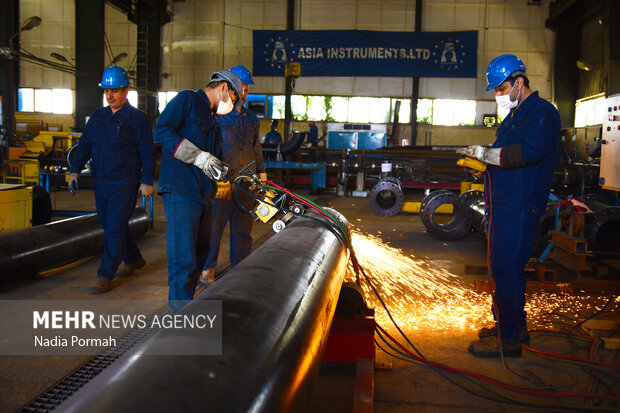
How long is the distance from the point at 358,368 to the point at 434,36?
17202mm

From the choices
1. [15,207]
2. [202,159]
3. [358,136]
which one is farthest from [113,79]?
[358,136]

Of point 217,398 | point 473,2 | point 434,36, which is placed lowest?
point 217,398

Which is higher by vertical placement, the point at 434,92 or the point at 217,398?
the point at 434,92

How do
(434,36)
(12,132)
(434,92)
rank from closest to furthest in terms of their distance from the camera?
(12,132), (434,36), (434,92)

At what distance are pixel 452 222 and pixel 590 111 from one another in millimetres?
13434

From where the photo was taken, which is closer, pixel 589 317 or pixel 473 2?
pixel 589 317

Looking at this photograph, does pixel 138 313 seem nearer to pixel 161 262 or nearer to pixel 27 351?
pixel 27 351

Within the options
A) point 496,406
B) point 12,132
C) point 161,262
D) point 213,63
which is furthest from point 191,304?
point 213,63

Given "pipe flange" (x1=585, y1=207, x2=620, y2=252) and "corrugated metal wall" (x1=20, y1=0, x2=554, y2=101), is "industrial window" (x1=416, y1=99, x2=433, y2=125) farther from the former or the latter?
"pipe flange" (x1=585, y1=207, x2=620, y2=252)

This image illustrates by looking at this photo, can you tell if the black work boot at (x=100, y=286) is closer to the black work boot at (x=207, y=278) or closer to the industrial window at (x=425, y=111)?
the black work boot at (x=207, y=278)

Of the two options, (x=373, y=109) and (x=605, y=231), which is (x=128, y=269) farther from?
Result: (x=373, y=109)


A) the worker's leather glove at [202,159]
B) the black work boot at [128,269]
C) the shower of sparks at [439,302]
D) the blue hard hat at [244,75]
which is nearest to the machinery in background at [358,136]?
the shower of sparks at [439,302]

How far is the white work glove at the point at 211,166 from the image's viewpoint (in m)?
2.74

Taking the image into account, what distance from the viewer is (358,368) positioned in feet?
7.97
